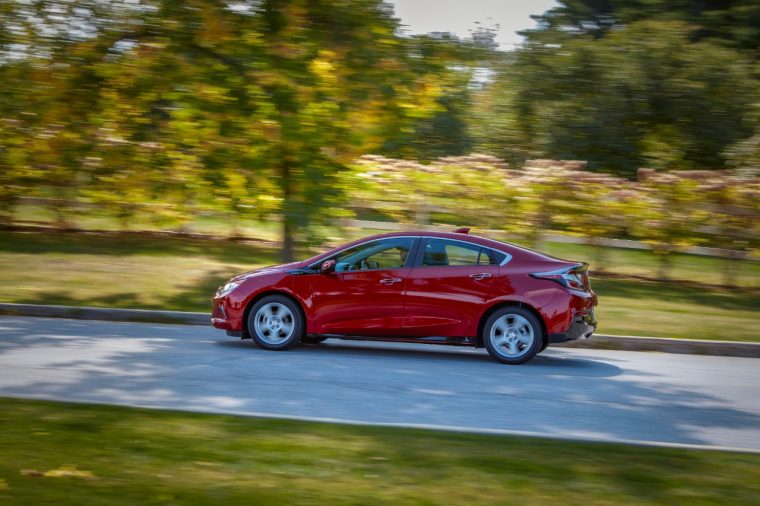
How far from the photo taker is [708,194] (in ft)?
63.2

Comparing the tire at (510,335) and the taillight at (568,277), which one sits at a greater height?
the taillight at (568,277)

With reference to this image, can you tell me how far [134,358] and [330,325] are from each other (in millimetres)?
2272

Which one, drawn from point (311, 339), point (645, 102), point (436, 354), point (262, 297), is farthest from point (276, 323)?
point (645, 102)

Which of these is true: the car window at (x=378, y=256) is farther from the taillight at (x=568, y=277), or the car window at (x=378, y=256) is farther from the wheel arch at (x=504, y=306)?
the taillight at (x=568, y=277)

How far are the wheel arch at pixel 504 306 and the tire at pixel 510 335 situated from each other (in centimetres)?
4

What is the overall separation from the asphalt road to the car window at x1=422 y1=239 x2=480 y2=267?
3.70 ft

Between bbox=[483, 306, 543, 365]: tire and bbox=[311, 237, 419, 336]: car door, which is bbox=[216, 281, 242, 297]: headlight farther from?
bbox=[483, 306, 543, 365]: tire

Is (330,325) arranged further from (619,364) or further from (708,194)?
(708,194)

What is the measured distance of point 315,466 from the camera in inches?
247

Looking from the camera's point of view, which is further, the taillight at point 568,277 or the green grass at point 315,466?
the taillight at point 568,277

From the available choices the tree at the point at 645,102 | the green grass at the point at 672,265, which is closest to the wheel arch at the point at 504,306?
the green grass at the point at 672,265

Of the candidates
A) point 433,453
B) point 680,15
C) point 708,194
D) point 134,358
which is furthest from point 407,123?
point 680,15

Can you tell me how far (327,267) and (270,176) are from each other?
16.1 feet

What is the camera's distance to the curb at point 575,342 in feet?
42.2
